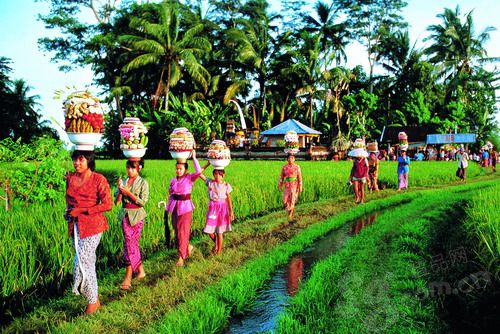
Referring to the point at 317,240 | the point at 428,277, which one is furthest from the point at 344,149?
the point at 428,277

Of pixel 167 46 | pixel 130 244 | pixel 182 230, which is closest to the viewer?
pixel 130 244

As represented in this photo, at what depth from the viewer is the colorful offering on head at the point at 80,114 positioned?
12.1ft

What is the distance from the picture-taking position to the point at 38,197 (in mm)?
5973

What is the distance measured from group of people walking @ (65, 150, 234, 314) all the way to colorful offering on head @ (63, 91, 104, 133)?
0.24 metres

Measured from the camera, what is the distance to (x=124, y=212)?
4402 mm

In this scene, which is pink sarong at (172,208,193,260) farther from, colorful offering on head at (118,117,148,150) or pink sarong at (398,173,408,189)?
pink sarong at (398,173,408,189)

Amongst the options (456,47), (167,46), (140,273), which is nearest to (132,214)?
(140,273)

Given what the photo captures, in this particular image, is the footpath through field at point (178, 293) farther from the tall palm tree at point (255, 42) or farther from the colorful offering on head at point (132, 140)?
the tall palm tree at point (255, 42)

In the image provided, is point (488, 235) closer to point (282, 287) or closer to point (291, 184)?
point (282, 287)

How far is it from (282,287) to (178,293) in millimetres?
1180

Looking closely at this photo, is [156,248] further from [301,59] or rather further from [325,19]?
[325,19]

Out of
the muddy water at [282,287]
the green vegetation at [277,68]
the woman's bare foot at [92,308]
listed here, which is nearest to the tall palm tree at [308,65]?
the green vegetation at [277,68]

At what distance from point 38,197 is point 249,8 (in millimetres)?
31701

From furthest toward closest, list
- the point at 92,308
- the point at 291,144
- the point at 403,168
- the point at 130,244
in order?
the point at 403,168, the point at 291,144, the point at 130,244, the point at 92,308
